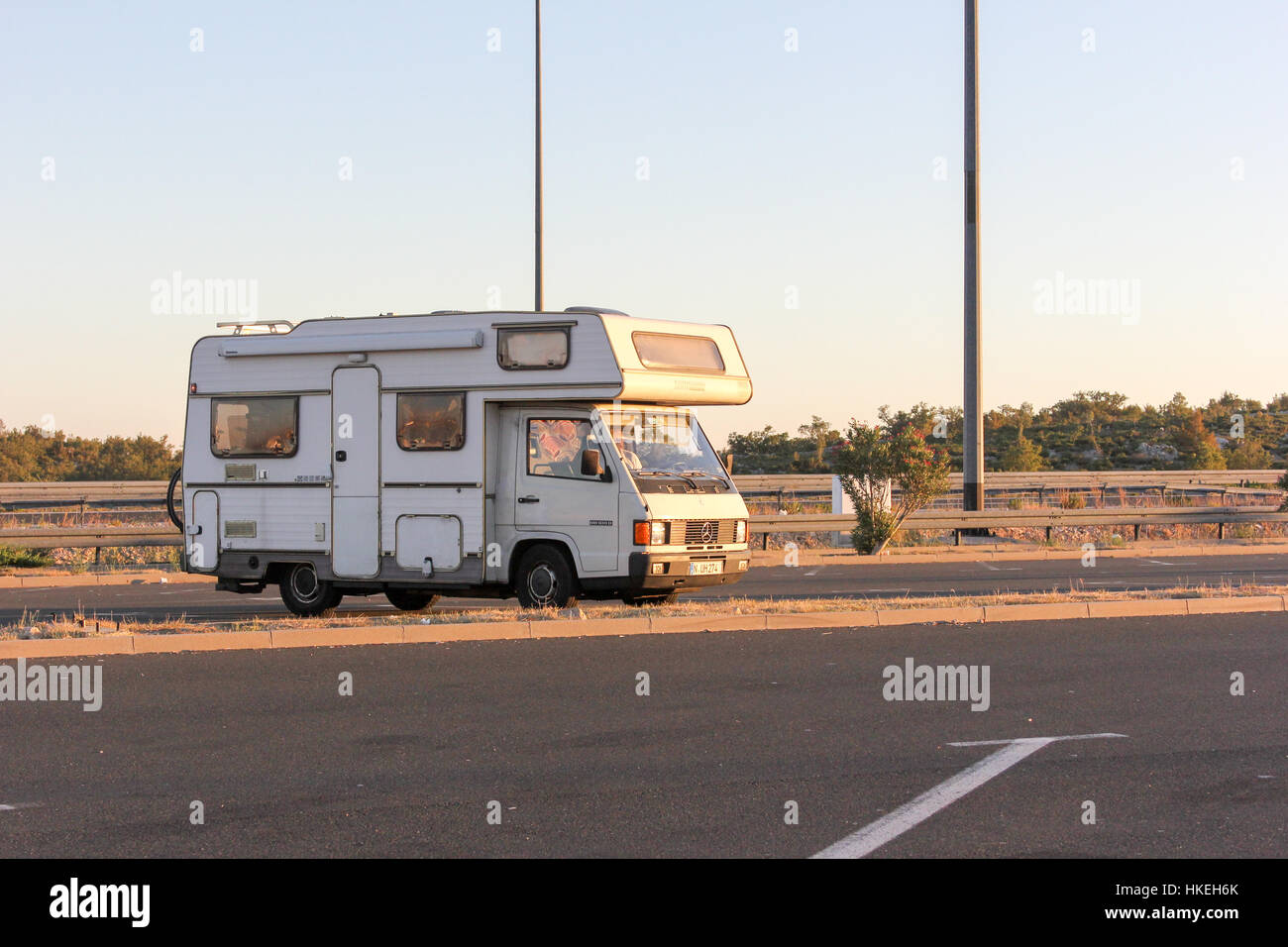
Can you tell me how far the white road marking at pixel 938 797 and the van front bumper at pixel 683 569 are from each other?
20.1 feet

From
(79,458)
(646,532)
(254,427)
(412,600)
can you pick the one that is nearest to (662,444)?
(646,532)

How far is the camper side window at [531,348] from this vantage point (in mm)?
14602

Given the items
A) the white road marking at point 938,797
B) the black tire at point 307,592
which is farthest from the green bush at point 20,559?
the white road marking at point 938,797

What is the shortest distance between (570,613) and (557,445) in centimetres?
188

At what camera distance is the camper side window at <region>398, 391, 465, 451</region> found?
49.2ft

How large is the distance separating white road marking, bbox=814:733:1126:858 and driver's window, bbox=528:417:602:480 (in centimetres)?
700

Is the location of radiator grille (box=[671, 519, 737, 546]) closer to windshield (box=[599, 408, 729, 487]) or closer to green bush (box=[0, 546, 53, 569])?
windshield (box=[599, 408, 729, 487])

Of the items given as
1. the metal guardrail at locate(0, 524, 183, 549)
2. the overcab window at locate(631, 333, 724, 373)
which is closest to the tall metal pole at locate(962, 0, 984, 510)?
the overcab window at locate(631, 333, 724, 373)

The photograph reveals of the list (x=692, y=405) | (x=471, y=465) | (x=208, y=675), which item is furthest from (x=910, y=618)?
(x=208, y=675)

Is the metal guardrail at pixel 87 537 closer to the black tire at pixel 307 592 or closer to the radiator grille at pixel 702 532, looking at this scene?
the black tire at pixel 307 592

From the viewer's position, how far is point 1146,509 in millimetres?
28250

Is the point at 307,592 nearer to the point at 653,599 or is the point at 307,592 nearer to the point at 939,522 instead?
the point at 653,599
